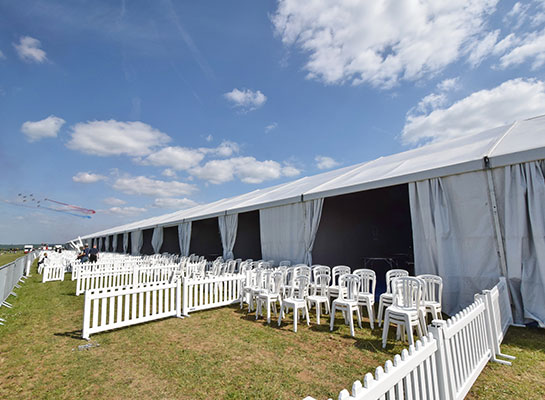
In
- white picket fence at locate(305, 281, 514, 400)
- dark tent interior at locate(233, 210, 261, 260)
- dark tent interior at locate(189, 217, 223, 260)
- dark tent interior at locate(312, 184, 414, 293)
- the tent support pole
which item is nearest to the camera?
white picket fence at locate(305, 281, 514, 400)

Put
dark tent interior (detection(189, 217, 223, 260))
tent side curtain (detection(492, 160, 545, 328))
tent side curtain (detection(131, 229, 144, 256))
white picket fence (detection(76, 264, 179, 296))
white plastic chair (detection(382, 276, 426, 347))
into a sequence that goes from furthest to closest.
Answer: tent side curtain (detection(131, 229, 144, 256)) < dark tent interior (detection(189, 217, 223, 260)) < white picket fence (detection(76, 264, 179, 296)) < tent side curtain (detection(492, 160, 545, 328)) < white plastic chair (detection(382, 276, 426, 347))

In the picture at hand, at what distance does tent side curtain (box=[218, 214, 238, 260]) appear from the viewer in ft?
35.5

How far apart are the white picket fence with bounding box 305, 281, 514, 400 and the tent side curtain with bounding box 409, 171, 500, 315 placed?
1520 millimetres

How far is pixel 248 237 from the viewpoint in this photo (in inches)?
566

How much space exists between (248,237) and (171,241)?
8.79 meters

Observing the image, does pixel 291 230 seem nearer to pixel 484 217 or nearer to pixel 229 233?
pixel 229 233

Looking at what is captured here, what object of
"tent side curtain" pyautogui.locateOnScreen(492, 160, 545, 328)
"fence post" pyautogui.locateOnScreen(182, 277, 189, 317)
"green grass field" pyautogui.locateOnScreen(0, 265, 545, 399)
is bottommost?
"green grass field" pyautogui.locateOnScreen(0, 265, 545, 399)

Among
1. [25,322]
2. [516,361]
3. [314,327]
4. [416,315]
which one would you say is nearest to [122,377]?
[314,327]

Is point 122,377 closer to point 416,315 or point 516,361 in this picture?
point 416,315

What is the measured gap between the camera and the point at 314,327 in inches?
196

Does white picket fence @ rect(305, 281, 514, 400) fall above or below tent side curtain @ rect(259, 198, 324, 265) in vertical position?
below

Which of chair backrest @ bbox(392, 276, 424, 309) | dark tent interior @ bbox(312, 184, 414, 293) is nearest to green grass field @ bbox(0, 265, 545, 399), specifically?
chair backrest @ bbox(392, 276, 424, 309)

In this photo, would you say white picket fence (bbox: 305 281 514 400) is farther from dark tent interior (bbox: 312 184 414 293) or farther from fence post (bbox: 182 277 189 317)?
dark tent interior (bbox: 312 184 414 293)

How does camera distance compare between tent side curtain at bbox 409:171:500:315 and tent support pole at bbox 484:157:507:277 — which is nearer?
tent support pole at bbox 484:157:507:277
